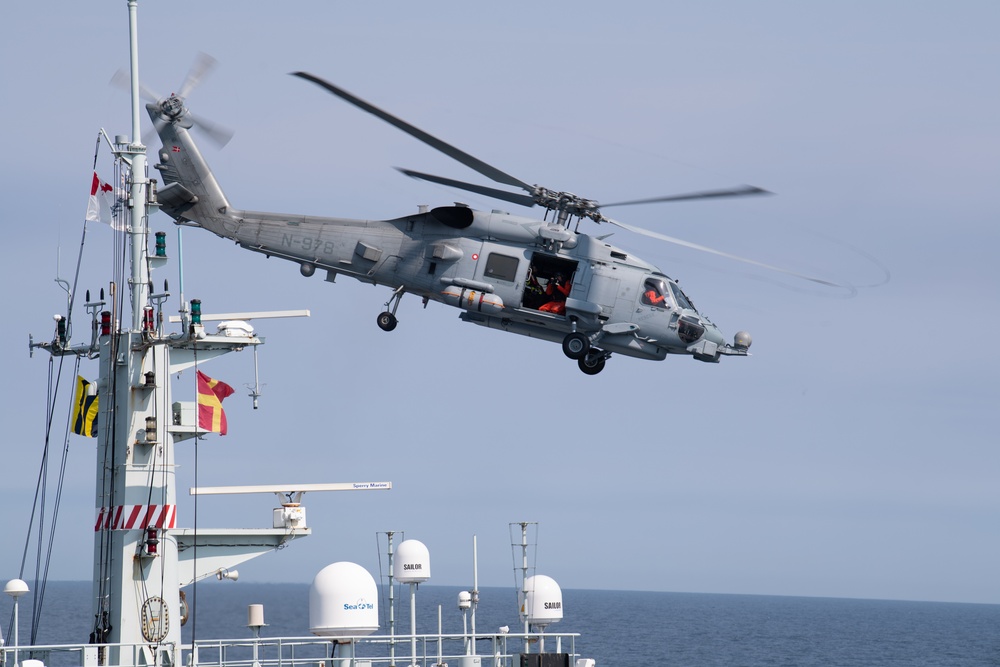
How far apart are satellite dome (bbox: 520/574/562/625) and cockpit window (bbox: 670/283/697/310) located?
7.07 m

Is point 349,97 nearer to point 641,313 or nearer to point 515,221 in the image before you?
point 515,221

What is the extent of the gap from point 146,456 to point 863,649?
12919cm

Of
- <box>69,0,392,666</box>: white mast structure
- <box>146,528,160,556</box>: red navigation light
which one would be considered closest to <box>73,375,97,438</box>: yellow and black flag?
<box>69,0,392,666</box>: white mast structure

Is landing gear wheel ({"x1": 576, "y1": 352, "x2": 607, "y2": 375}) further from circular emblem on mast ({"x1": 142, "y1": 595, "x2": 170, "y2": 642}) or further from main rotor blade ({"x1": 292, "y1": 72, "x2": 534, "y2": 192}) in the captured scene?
circular emblem on mast ({"x1": 142, "y1": 595, "x2": 170, "y2": 642})

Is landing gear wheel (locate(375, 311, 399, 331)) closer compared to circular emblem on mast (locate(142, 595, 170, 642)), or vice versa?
circular emblem on mast (locate(142, 595, 170, 642))

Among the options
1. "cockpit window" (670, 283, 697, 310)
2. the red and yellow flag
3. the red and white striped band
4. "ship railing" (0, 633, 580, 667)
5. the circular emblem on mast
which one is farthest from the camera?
"cockpit window" (670, 283, 697, 310)

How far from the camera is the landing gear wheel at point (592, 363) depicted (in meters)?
29.6

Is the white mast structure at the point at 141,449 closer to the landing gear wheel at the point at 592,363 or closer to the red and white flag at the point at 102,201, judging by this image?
the red and white flag at the point at 102,201

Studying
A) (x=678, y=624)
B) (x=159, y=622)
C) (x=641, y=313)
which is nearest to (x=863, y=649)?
(x=678, y=624)

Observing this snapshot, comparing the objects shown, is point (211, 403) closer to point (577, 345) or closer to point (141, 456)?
point (141, 456)

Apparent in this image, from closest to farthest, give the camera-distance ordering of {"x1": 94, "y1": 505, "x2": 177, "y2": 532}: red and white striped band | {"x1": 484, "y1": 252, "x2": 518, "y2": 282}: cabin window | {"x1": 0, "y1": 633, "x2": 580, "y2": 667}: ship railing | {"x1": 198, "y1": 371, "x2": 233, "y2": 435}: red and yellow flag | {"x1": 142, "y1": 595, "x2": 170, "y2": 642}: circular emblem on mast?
{"x1": 0, "y1": 633, "x2": 580, "y2": 667}: ship railing
{"x1": 142, "y1": 595, "x2": 170, "y2": 642}: circular emblem on mast
{"x1": 94, "y1": 505, "x2": 177, "y2": 532}: red and white striped band
{"x1": 198, "y1": 371, "x2": 233, "y2": 435}: red and yellow flag
{"x1": 484, "y1": 252, "x2": 518, "y2": 282}: cabin window

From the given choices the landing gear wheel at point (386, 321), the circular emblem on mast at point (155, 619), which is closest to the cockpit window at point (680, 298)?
the landing gear wheel at point (386, 321)

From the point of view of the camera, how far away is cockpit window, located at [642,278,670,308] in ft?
97.0

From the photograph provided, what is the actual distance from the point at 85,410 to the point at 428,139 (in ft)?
30.2
